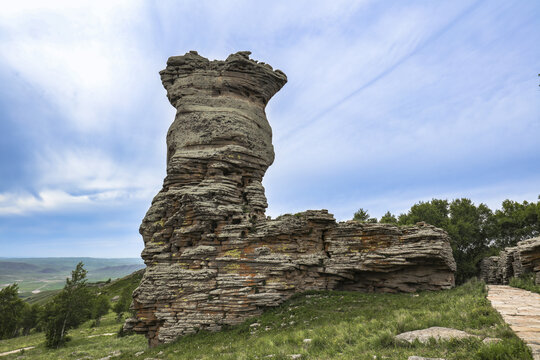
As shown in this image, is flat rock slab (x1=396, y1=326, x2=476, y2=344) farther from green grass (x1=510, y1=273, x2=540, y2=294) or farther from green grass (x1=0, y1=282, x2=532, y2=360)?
green grass (x1=510, y1=273, x2=540, y2=294)

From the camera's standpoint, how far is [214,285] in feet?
65.2

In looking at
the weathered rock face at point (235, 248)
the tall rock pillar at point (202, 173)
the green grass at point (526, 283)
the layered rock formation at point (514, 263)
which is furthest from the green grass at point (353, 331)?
the layered rock formation at point (514, 263)

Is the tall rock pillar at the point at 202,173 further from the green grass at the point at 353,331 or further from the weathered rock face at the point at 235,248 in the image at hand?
the green grass at the point at 353,331

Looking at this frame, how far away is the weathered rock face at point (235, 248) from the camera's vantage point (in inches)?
771

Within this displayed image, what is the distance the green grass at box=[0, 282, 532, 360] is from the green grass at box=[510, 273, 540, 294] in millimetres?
3303

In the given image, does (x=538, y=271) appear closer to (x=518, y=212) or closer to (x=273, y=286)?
(x=273, y=286)

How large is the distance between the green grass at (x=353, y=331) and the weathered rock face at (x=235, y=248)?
169cm

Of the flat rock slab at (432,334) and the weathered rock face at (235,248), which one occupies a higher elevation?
the weathered rock face at (235,248)

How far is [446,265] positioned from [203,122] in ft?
73.9

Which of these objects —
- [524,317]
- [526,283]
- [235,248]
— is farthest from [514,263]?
[235,248]

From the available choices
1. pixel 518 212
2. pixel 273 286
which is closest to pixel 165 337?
pixel 273 286

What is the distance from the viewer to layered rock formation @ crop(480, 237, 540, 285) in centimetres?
1650

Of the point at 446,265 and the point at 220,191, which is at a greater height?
the point at 220,191

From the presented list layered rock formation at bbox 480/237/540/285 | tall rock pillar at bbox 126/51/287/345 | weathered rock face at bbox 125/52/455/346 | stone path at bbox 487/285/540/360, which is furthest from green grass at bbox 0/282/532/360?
layered rock formation at bbox 480/237/540/285
